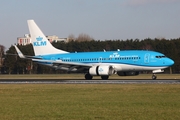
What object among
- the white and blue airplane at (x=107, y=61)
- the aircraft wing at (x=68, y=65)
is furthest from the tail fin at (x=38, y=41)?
the aircraft wing at (x=68, y=65)

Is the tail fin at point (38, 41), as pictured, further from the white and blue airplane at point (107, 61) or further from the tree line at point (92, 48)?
the tree line at point (92, 48)

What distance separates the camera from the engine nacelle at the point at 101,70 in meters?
59.0

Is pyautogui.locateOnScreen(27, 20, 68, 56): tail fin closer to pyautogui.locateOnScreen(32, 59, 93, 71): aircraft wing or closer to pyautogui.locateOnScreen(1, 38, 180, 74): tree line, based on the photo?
pyautogui.locateOnScreen(32, 59, 93, 71): aircraft wing

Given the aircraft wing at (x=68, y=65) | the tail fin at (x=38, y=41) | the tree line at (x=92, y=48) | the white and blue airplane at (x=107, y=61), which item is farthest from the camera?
the tree line at (x=92, y=48)

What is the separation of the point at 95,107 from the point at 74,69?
41354mm

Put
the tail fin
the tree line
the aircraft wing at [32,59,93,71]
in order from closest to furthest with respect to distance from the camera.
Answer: the aircraft wing at [32,59,93,71]
the tail fin
the tree line

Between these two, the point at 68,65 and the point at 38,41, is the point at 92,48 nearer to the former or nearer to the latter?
the point at 38,41

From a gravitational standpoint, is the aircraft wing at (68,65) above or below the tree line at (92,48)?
below

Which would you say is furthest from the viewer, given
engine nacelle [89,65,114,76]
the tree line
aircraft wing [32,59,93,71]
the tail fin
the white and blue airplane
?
the tree line

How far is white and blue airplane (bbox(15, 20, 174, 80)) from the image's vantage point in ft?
192

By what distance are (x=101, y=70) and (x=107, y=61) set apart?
217 centimetres

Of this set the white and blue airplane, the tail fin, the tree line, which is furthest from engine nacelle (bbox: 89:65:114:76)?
the tree line

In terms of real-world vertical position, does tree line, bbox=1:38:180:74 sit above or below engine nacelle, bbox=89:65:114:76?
above

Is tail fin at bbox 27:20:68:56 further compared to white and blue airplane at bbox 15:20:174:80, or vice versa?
tail fin at bbox 27:20:68:56
